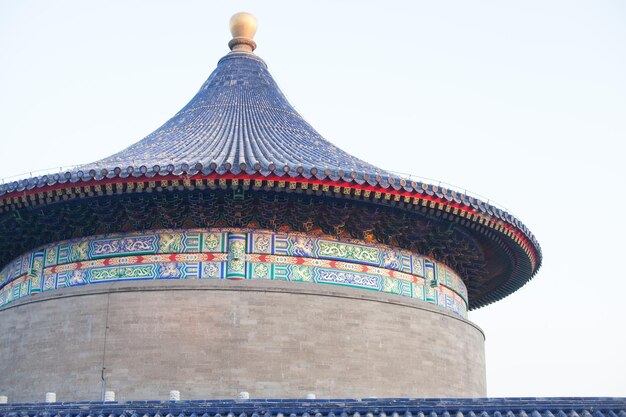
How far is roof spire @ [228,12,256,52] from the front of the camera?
2045cm

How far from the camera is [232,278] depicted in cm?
1450

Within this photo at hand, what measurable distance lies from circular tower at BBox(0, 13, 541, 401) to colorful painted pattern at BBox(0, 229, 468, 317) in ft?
0.07

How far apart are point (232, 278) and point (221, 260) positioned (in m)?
0.36

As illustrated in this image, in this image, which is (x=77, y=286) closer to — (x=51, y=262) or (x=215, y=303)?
(x=51, y=262)

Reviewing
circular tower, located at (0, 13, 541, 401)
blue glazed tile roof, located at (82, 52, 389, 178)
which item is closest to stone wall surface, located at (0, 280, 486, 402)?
circular tower, located at (0, 13, 541, 401)

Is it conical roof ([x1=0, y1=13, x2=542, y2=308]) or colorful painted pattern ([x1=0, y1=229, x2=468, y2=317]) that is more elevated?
conical roof ([x1=0, y1=13, x2=542, y2=308])

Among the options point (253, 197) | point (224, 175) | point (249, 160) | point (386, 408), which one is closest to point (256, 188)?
point (253, 197)

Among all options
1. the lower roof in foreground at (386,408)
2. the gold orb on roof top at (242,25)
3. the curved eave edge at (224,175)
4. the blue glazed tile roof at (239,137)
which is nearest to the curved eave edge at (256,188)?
the curved eave edge at (224,175)

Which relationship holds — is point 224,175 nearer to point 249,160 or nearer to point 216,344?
point 249,160

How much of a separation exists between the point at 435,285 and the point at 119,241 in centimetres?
516

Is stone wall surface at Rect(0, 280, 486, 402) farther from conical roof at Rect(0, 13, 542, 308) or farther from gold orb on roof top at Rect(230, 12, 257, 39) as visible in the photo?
gold orb on roof top at Rect(230, 12, 257, 39)

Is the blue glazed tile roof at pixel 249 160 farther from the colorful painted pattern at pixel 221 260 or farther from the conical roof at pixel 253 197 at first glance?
the colorful painted pattern at pixel 221 260

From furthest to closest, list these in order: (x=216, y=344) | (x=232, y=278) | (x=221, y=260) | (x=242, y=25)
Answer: (x=242, y=25) → (x=221, y=260) → (x=232, y=278) → (x=216, y=344)

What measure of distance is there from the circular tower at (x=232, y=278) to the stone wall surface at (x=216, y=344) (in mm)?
21
